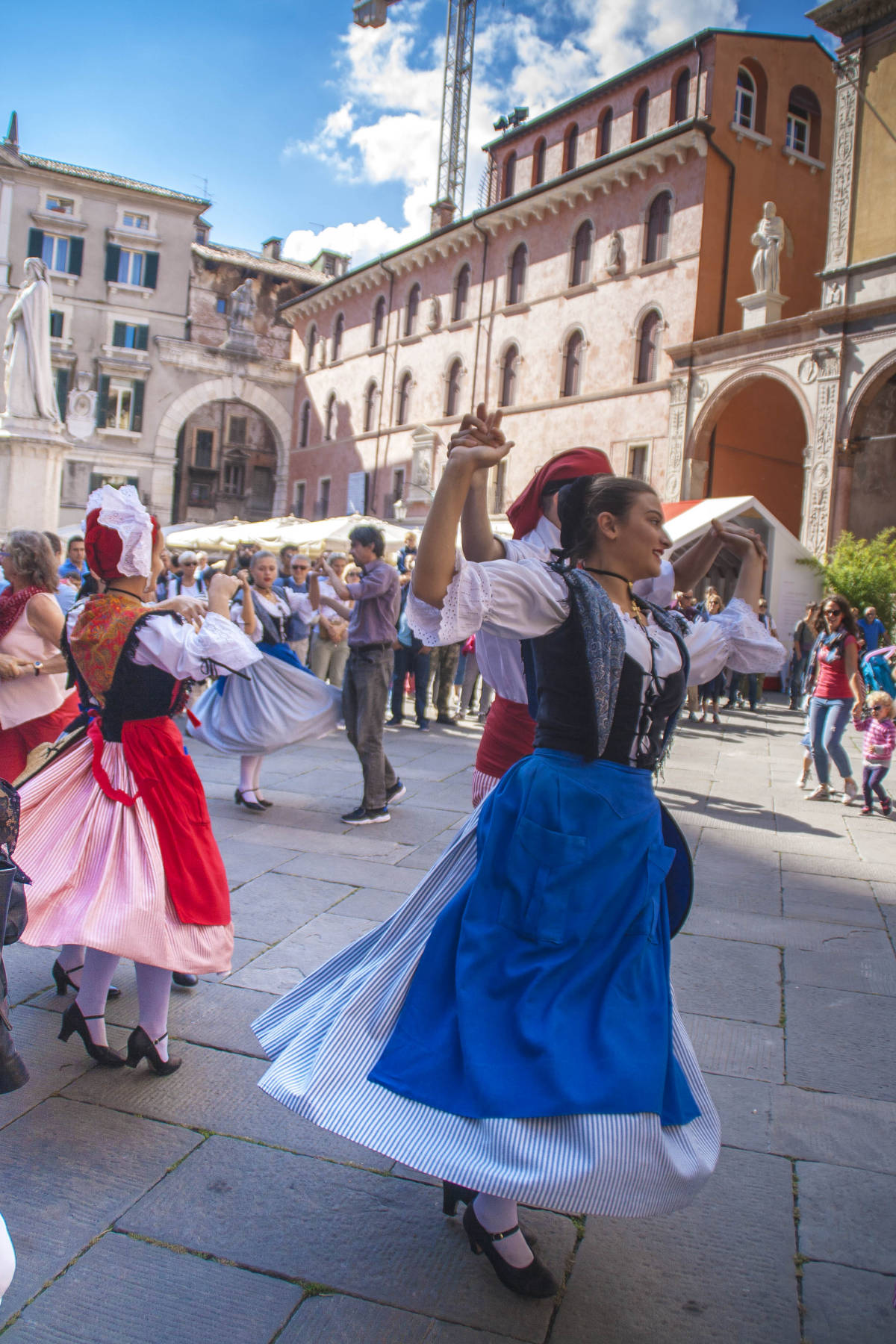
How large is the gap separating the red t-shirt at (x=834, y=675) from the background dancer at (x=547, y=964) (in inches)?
278

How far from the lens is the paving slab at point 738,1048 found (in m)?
3.47

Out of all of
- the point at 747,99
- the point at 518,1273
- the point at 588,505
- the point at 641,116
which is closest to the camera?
the point at 518,1273

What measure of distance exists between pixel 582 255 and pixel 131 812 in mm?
25870

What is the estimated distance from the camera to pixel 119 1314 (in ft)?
7.04

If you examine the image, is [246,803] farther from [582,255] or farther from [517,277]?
[517,277]

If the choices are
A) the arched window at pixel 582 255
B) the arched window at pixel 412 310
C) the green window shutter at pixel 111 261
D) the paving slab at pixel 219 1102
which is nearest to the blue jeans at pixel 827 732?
the paving slab at pixel 219 1102

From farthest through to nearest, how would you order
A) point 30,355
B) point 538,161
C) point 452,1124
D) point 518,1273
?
point 538,161, point 30,355, point 518,1273, point 452,1124

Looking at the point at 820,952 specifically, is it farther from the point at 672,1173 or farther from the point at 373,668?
the point at 373,668

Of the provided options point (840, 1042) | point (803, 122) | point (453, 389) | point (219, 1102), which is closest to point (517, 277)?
point (453, 389)

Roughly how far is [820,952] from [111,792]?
10.9 ft

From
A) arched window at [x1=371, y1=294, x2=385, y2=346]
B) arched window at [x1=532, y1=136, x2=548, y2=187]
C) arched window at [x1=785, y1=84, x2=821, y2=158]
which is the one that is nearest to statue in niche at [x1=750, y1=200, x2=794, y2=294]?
arched window at [x1=785, y1=84, x2=821, y2=158]

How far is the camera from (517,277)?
28328 millimetres

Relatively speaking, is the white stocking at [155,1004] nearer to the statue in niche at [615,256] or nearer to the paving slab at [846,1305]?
the paving slab at [846,1305]

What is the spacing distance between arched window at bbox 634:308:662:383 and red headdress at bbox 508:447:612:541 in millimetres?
21752
